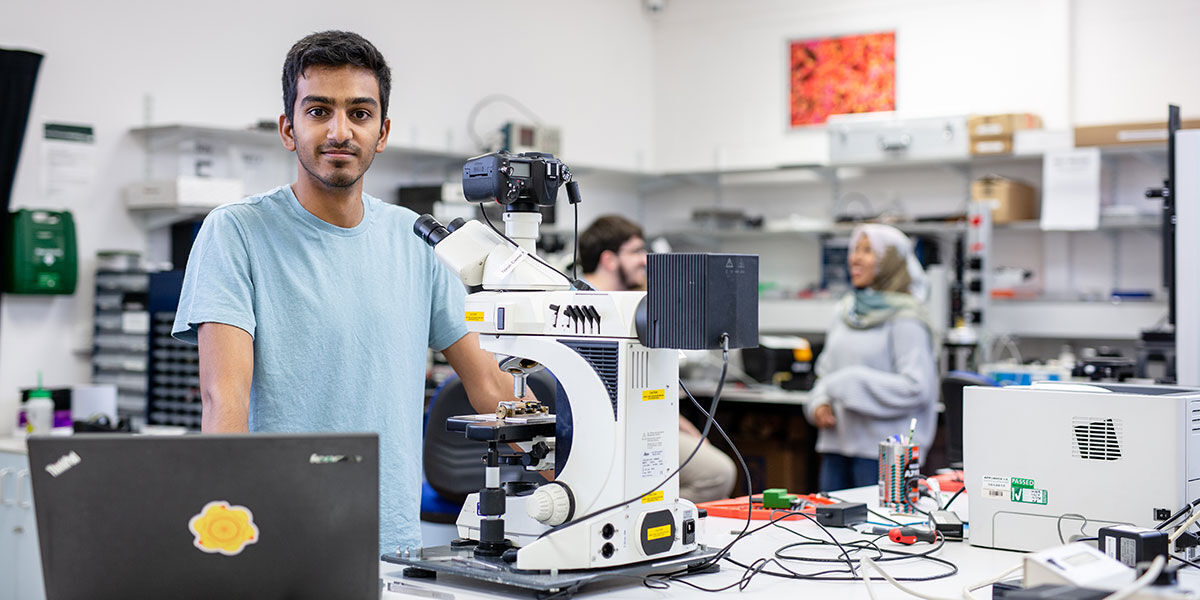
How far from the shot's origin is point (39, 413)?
368cm

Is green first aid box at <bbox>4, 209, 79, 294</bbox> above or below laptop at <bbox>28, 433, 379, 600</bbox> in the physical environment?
above

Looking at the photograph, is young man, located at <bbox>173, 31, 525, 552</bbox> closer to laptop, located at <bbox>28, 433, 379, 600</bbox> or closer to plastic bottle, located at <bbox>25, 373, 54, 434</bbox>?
laptop, located at <bbox>28, 433, 379, 600</bbox>

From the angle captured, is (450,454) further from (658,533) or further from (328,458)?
(328,458)

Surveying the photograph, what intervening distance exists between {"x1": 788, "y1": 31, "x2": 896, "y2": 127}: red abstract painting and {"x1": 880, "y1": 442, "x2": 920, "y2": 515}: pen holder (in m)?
4.23

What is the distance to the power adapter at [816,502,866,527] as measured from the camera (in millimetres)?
2076

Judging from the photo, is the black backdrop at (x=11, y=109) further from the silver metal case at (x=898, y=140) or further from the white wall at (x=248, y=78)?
the silver metal case at (x=898, y=140)

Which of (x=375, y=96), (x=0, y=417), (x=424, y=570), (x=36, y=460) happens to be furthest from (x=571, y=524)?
(x=0, y=417)

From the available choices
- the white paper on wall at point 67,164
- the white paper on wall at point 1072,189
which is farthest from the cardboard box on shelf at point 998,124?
the white paper on wall at point 67,164

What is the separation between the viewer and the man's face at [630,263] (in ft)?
12.9

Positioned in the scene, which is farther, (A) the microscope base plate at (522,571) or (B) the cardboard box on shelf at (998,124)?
(B) the cardboard box on shelf at (998,124)

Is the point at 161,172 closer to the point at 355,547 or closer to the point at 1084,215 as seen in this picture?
the point at 355,547

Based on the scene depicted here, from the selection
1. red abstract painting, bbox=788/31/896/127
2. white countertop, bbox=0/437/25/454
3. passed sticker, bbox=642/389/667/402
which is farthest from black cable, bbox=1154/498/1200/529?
red abstract painting, bbox=788/31/896/127

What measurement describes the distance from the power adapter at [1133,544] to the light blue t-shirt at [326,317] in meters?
1.07

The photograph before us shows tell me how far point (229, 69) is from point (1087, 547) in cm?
411
